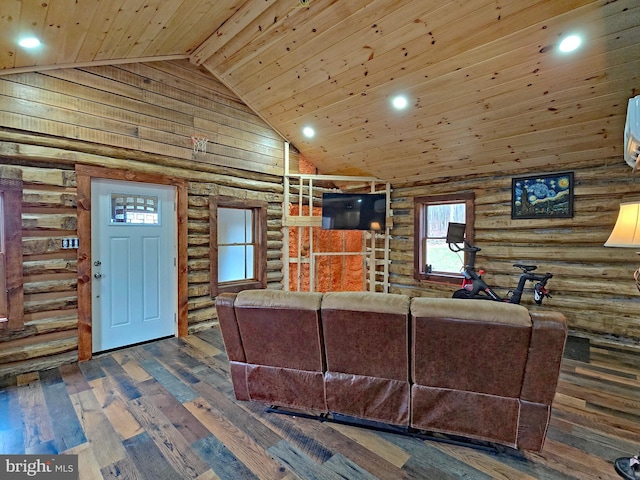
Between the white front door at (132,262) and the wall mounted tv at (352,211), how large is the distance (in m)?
2.44

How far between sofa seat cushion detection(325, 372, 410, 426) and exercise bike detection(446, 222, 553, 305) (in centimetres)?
259

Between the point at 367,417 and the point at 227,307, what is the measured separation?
125cm

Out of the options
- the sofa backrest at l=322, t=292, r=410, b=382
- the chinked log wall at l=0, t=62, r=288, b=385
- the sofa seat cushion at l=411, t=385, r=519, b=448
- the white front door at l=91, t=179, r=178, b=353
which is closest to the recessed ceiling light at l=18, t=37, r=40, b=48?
the chinked log wall at l=0, t=62, r=288, b=385

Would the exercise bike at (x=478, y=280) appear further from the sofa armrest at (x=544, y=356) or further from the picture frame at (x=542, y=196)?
the sofa armrest at (x=544, y=356)

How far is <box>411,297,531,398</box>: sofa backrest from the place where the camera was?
176cm

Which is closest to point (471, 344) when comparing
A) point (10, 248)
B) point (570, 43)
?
point (570, 43)

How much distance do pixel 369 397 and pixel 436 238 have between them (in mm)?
3718

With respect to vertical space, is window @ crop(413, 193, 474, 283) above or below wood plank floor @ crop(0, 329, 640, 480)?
above

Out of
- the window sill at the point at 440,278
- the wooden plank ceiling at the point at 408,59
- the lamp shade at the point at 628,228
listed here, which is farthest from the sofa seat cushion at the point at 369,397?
the window sill at the point at 440,278

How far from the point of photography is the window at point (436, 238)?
5.10m

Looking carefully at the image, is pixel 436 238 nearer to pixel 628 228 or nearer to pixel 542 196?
pixel 542 196

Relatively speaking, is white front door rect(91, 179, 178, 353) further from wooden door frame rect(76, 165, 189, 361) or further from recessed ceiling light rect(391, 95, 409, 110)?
recessed ceiling light rect(391, 95, 409, 110)

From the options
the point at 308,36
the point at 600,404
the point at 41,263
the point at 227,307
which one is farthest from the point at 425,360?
the point at 41,263

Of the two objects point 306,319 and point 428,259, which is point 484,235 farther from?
point 306,319
